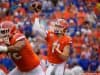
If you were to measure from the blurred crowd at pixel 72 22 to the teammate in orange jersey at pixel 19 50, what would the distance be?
259cm

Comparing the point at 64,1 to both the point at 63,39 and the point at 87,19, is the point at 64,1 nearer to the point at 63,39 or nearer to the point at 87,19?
the point at 87,19

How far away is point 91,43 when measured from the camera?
1024cm

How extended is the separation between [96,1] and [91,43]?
2.71 m

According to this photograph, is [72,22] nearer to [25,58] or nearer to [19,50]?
[25,58]

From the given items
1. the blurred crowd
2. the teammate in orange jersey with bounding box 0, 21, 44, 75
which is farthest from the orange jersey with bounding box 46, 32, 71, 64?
the blurred crowd

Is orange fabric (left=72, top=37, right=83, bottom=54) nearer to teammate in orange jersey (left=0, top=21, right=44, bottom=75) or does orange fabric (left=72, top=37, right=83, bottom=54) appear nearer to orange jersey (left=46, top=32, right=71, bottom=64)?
orange jersey (left=46, top=32, right=71, bottom=64)

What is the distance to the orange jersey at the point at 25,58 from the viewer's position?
18.7 feet

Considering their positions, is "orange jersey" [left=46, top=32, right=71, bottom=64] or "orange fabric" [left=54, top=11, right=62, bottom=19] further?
"orange fabric" [left=54, top=11, right=62, bottom=19]

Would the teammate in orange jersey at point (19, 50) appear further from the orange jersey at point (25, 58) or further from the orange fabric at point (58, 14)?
the orange fabric at point (58, 14)

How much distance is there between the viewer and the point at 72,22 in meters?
11.1

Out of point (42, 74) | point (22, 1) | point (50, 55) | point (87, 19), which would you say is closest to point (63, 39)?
point (50, 55)

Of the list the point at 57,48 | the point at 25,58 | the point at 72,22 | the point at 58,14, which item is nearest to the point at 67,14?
the point at 58,14

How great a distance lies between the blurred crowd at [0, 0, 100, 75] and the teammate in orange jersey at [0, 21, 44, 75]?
2593mm

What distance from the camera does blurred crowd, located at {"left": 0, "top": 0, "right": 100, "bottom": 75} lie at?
30.8ft
